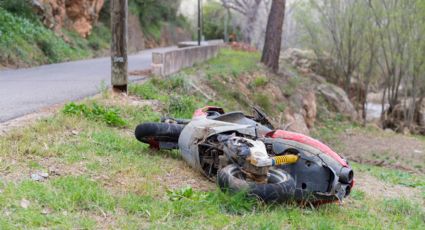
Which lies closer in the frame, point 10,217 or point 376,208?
point 10,217

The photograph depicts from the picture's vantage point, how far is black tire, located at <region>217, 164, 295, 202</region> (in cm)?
542

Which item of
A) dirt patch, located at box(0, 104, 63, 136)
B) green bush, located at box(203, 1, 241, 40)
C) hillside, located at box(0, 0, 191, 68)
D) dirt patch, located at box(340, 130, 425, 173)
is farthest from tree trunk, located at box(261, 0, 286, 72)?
green bush, located at box(203, 1, 241, 40)

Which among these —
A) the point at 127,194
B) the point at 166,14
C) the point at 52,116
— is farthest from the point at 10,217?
the point at 166,14

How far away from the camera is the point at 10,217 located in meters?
4.44

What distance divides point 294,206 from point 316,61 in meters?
26.6

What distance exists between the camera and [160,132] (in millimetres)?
7398

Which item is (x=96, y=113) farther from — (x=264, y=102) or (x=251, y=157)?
(x=264, y=102)

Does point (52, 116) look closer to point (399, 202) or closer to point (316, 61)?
point (399, 202)

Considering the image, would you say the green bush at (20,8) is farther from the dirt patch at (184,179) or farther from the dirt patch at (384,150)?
the dirt patch at (184,179)

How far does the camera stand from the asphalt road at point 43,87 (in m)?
9.74

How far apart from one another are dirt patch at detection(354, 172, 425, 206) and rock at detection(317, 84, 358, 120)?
15428mm

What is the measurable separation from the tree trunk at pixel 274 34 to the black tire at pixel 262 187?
18326mm

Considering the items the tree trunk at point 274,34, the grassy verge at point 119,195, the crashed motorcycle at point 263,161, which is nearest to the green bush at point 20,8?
the tree trunk at point 274,34

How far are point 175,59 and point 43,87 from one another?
5325 millimetres
